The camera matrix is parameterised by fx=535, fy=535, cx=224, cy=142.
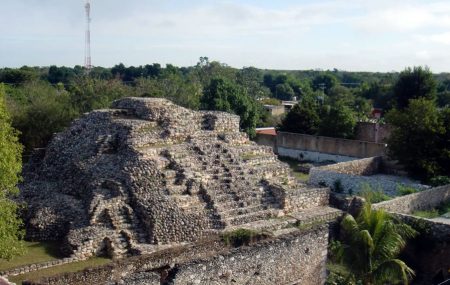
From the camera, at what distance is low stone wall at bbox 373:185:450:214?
56.6 feet

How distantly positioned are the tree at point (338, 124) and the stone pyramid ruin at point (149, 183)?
44.7ft

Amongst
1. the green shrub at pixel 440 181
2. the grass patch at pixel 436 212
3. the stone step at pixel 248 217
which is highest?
the green shrub at pixel 440 181

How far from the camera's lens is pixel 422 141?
23.9m

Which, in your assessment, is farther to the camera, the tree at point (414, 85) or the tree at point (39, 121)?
the tree at point (414, 85)

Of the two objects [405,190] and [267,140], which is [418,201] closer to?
[405,190]

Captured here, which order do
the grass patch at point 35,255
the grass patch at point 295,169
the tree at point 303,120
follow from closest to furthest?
the grass patch at point 35,255 → the grass patch at point 295,169 → the tree at point 303,120

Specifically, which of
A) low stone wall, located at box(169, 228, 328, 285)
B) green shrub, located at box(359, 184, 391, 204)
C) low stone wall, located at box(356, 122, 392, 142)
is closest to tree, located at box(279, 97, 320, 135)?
low stone wall, located at box(356, 122, 392, 142)

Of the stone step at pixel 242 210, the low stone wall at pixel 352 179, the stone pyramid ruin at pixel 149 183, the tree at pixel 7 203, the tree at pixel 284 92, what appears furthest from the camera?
the tree at pixel 284 92

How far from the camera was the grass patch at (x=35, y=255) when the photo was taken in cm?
1380

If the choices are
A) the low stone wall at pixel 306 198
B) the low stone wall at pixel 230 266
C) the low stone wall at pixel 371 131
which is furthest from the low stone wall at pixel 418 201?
the low stone wall at pixel 371 131

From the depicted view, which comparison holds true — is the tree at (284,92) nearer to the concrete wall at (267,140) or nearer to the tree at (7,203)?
the concrete wall at (267,140)

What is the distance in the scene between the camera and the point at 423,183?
23.3 meters

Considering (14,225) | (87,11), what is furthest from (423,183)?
(87,11)

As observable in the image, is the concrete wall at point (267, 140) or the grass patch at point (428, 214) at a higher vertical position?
the concrete wall at point (267, 140)
